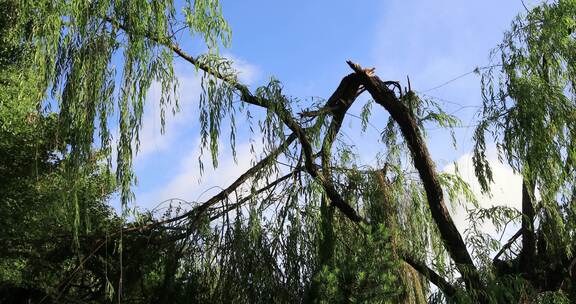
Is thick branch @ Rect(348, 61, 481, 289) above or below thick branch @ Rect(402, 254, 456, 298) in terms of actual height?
above

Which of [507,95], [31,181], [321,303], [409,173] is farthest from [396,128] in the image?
[31,181]

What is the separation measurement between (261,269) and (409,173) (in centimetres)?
139

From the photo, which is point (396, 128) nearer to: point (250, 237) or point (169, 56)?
point (250, 237)

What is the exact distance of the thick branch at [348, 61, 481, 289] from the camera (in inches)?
187

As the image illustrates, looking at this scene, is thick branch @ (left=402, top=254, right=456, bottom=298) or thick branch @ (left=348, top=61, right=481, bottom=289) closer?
thick branch @ (left=402, top=254, right=456, bottom=298)

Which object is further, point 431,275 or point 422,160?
point 422,160

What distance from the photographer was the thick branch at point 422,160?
474 centimetres

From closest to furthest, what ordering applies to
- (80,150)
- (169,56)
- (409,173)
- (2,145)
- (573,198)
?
1. (80,150)
2. (169,56)
3. (573,198)
4. (409,173)
5. (2,145)

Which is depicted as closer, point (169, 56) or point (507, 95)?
point (169, 56)

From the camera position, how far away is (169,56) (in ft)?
12.5

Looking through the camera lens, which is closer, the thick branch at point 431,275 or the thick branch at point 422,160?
the thick branch at point 431,275

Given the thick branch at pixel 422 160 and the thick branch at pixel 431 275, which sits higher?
the thick branch at pixel 422 160

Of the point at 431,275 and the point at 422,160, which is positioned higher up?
the point at 422,160

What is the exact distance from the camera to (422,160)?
4.91 metres
